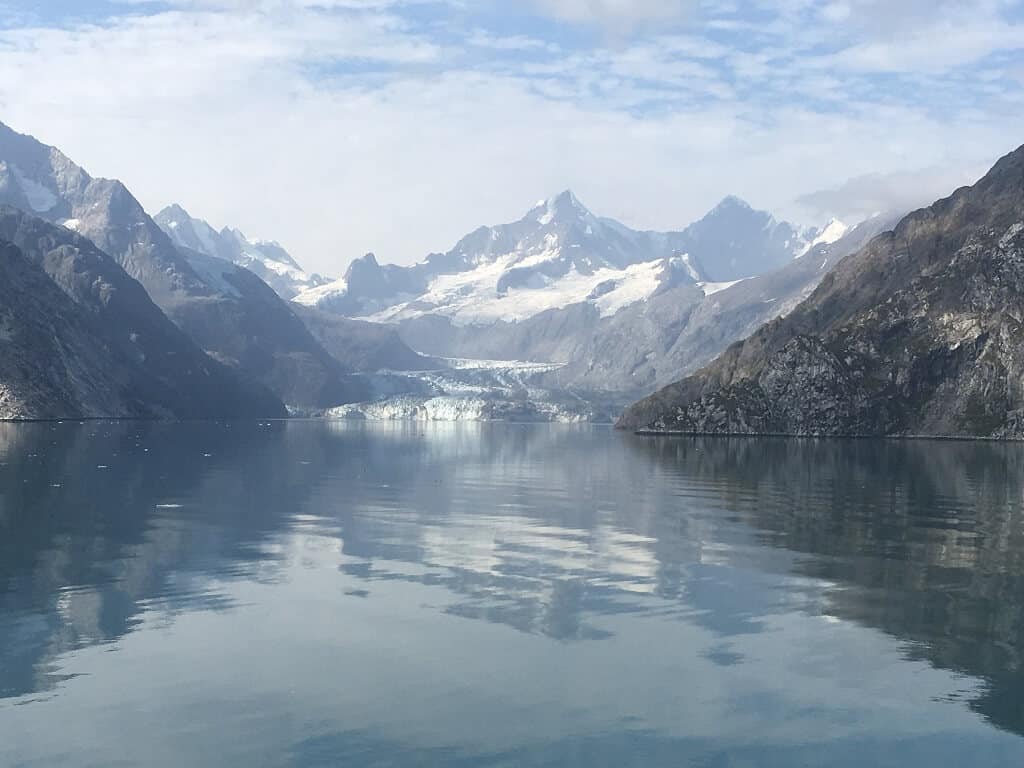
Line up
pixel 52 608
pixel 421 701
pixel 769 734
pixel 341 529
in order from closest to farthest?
pixel 769 734, pixel 421 701, pixel 52 608, pixel 341 529

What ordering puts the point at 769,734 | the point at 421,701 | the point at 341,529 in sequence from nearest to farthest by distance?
1. the point at 769,734
2. the point at 421,701
3. the point at 341,529

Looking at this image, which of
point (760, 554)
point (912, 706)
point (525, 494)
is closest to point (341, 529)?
point (760, 554)

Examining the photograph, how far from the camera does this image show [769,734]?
1827 inches

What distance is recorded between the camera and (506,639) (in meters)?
61.3

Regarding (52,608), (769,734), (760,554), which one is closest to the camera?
(769,734)

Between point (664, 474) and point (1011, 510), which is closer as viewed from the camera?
point (1011, 510)

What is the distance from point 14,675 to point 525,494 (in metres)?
103

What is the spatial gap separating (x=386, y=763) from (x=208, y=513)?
81.4 m

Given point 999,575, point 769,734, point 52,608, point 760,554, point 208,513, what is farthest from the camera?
point 208,513

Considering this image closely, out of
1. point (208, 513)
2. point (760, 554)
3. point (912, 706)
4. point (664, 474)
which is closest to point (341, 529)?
point (208, 513)

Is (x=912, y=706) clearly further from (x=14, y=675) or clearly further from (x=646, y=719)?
(x=14, y=675)

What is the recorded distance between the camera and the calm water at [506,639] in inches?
1775

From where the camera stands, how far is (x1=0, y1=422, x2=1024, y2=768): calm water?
4509 cm

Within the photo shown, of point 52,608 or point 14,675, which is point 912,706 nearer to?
point 14,675
